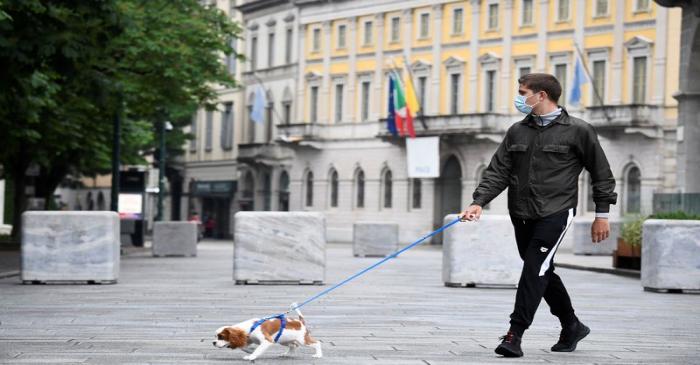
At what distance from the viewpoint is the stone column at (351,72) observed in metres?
81.8

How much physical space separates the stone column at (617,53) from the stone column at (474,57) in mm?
9130

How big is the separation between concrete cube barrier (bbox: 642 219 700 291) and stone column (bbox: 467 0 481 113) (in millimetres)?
49494

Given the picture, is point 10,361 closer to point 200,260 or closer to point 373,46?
point 200,260

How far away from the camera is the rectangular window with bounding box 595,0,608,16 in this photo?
216 feet

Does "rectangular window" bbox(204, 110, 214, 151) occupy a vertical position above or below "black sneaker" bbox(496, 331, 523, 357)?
above

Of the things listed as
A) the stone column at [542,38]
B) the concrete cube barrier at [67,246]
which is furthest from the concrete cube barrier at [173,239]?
the stone column at [542,38]

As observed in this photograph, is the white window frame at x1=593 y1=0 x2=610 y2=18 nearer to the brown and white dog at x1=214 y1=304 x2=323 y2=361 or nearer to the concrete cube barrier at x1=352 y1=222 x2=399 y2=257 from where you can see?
the concrete cube barrier at x1=352 y1=222 x2=399 y2=257

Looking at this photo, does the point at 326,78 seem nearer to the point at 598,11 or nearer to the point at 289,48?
the point at 289,48

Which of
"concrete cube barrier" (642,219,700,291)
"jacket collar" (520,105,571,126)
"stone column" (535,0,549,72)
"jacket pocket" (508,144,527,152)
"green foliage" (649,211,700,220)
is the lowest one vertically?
"concrete cube barrier" (642,219,700,291)

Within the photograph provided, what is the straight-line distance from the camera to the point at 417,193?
7681cm

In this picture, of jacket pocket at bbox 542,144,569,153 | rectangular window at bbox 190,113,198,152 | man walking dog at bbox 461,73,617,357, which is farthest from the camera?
rectangular window at bbox 190,113,198,152

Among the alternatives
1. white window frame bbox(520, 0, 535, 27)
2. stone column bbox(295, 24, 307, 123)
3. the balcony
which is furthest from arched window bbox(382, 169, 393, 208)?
the balcony

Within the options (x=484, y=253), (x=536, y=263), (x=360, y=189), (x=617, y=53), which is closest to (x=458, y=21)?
(x=360, y=189)

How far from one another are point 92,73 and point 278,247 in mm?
7548
